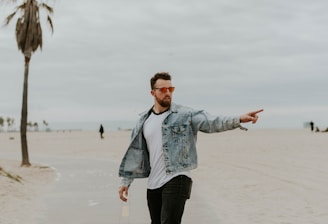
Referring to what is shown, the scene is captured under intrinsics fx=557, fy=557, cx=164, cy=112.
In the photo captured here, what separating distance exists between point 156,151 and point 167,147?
0.51ft

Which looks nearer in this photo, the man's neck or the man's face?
the man's face

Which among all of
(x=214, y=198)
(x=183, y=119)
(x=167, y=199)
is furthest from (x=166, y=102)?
(x=214, y=198)

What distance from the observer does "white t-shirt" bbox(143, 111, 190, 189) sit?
4887 mm

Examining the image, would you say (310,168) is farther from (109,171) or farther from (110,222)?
(110,222)

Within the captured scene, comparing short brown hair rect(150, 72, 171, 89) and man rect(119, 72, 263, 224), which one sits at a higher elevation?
short brown hair rect(150, 72, 171, 89)

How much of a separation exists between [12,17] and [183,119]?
65.8ft

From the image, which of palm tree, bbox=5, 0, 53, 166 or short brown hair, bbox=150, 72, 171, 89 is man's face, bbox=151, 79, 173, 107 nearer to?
short brown hair, bbox=150, 72, 171, 89

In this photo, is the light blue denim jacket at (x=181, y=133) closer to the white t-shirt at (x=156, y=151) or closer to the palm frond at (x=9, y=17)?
the white t-shirt at (x=156, y=151)

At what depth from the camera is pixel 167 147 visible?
4.82 metres

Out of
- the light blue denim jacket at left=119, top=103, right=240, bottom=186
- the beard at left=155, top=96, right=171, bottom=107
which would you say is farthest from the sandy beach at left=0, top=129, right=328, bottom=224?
the beard at left=155, top=96, right=171, bottom=107

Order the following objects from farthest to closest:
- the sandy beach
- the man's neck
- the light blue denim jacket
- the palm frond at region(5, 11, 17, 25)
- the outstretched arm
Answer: the palm frond at region(5, 11, 17, 25), the sandy beach, the man's neck, the light blue denim jacket, the outstretched arm

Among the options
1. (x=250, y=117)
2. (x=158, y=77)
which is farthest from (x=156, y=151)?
(x=250, y=117)

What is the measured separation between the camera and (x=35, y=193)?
13688mm

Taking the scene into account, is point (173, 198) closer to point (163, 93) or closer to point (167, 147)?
point (167, 147)
